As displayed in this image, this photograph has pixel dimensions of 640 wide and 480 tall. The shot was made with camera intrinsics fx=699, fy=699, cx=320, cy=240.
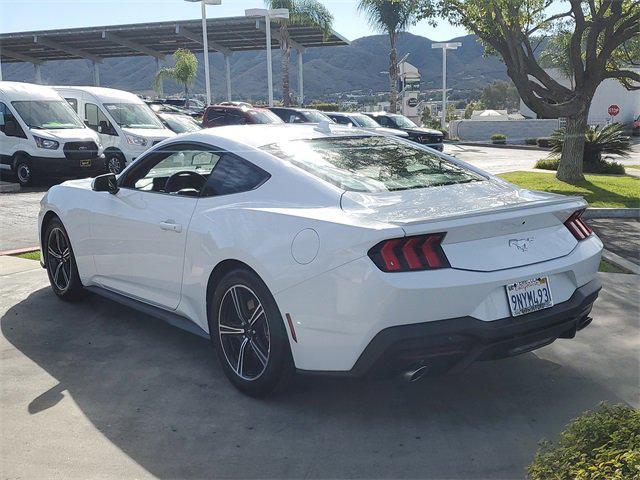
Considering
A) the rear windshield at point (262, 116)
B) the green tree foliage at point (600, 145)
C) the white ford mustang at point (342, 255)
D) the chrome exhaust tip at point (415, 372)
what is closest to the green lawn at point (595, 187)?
the green tree foliage at point (600, 145)

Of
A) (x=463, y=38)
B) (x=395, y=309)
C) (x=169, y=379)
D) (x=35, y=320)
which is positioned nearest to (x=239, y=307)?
(x=169, y=379)

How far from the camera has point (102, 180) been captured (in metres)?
5.38

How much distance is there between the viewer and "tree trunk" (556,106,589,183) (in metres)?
15.0

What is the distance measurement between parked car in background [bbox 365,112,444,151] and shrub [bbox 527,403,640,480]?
2016 centimetres

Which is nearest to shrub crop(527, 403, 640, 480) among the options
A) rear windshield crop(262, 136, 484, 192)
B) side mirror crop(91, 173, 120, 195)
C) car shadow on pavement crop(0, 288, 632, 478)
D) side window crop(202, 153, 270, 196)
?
car shadow on pavement crop(0, 288, 632, 478)

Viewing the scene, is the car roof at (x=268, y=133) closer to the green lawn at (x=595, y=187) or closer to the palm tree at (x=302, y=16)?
the green lawn at (x=595, y=187)

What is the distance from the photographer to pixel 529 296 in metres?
3.74

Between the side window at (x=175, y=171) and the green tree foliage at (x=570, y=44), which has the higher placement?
the green tree foliage at (x=570, y=44)

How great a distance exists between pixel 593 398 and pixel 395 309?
159 cm

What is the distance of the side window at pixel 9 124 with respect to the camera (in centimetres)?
1591

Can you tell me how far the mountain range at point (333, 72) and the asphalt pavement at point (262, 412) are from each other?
495 feet

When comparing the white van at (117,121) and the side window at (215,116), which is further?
the side window at (215,116)

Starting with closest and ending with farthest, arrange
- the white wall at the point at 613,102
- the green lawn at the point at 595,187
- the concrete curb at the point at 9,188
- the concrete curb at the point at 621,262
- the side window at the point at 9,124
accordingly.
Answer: the concrete curb at the point at 621,262 < the green lawn at the point at 595,187 < the concrete curb at the point at 9,188 < the side window at the point at 9,124 < the white wall at the point at 613,102

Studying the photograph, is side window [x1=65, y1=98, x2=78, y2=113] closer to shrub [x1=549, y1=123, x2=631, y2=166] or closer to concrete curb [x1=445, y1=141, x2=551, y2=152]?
shrub [x1=549, y1=123, x2=631, y2=166]
